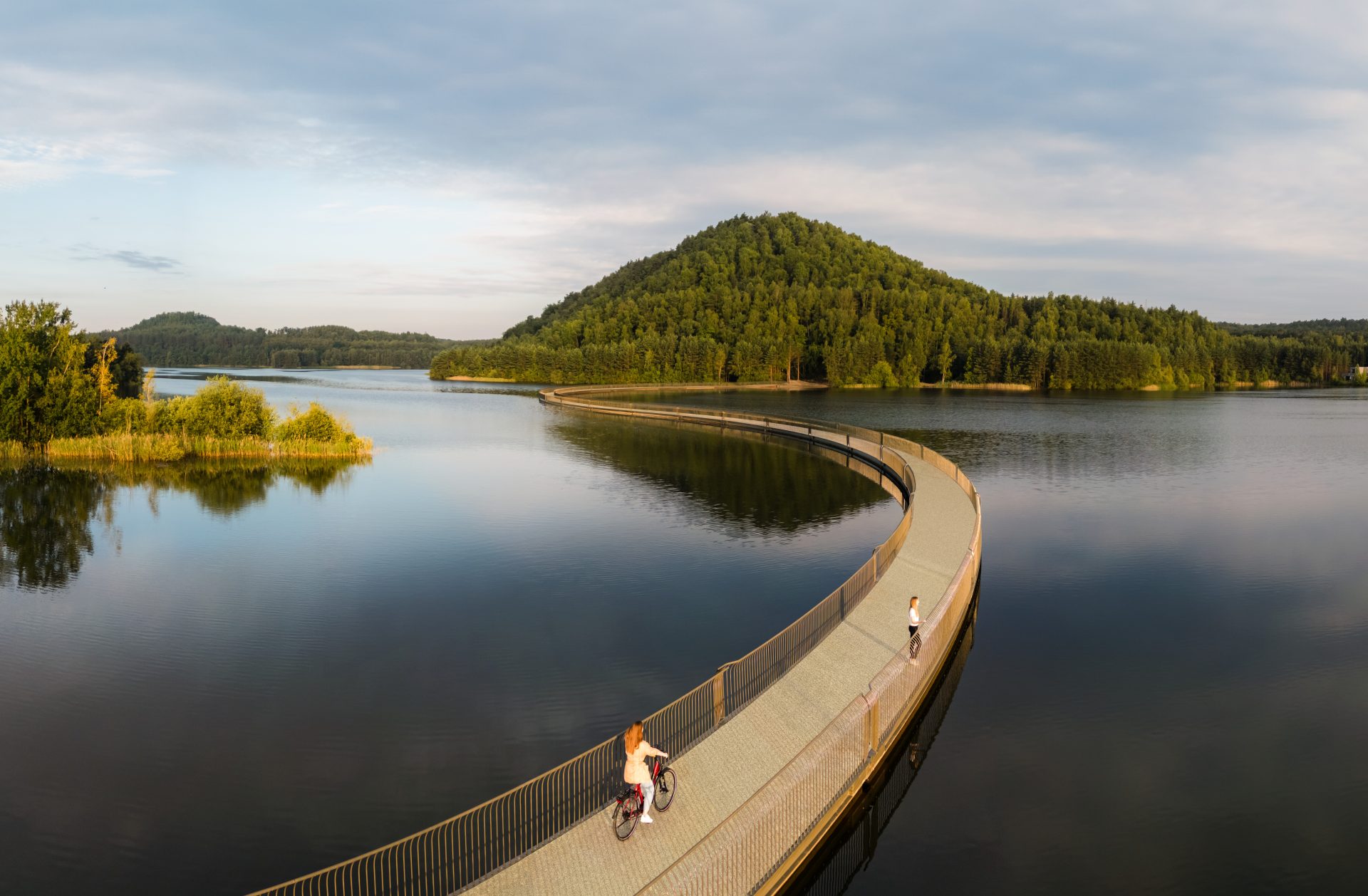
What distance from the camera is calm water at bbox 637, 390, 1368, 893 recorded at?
1170 cm

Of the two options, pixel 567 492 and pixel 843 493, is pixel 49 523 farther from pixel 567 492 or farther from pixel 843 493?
pixel 843 493

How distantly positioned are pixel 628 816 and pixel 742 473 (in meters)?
36.7

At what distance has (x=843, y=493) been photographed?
40281mm

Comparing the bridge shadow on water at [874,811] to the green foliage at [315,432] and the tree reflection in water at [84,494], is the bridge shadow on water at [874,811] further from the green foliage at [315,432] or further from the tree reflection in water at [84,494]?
the green foliage at [315,432]

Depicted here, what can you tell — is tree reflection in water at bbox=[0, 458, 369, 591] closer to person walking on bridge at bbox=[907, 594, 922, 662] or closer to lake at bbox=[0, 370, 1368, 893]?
lake at bbox=[0, 370, 1368, 893]

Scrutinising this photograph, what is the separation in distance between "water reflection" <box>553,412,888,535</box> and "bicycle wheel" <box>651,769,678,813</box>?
20.3 metres

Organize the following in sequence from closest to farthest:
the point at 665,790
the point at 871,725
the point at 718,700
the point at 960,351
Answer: the point at 665,790 → the point at 871,725 → the point at 718,700 → the point at 960,351

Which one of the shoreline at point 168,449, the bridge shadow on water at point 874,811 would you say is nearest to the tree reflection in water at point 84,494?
the shoreline at point 168,449

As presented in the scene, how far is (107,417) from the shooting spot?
52.2 meters

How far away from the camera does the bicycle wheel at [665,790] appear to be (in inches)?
440

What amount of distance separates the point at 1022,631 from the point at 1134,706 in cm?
455

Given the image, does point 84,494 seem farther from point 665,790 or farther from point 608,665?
point 665,790

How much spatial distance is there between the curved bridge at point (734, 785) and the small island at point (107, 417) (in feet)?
145

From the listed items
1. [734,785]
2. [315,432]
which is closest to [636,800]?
[734,785]
